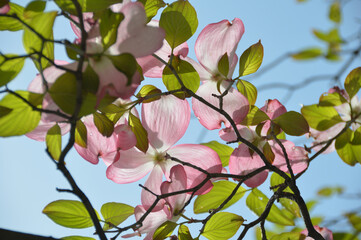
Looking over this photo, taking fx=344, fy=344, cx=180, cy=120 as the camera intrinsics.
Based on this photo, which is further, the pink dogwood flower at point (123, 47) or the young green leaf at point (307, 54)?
the young green leaf at point (307, 54)

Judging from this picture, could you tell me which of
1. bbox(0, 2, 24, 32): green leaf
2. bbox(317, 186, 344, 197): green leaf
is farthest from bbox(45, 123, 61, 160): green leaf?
bbox(317, 186, 344, 197): green leaf

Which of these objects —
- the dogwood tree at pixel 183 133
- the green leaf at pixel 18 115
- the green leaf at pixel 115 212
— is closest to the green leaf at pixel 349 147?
the dogwood tree at pixel 183 133

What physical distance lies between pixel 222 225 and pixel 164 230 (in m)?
0.09

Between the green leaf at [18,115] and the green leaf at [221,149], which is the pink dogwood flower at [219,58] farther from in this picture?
the green leaf at [18,115]

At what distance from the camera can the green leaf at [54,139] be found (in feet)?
1.17

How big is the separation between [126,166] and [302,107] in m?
0.29

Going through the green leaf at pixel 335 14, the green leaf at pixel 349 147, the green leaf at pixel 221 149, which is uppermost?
the green leaf at pixel 335 14

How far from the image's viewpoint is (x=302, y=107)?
0.53 meters

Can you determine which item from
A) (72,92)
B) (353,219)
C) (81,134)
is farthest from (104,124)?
(353,219)

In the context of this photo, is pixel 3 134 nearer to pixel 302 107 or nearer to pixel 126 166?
pixel 126 166

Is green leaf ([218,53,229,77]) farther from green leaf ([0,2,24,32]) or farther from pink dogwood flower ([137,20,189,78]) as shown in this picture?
green leaf ([0,2,24,32])

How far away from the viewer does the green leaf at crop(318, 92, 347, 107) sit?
0.52m

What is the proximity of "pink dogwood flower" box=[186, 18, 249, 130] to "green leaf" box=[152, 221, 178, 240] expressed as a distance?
0.48 ft

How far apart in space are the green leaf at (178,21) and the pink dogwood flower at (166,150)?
0.24ft
